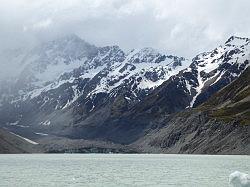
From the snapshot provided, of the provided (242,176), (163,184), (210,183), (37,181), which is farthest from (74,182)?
(242,176)

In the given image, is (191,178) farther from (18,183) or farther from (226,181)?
(18,183)

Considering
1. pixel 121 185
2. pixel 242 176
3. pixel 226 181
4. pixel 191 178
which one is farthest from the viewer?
pixel 191 178

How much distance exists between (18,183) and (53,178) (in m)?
13.7

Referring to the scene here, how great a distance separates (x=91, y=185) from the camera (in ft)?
348

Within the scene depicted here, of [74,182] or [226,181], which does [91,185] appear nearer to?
[74,182]

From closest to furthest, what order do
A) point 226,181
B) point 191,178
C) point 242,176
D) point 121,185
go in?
point 242,176 < point 121,185 < point 226,181 < point 191,178

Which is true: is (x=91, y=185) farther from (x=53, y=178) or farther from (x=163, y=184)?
(x=53, y=178)

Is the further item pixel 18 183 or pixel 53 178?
pixel 53 178

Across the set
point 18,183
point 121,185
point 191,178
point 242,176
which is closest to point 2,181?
point 18,183

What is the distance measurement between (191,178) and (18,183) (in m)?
34.4

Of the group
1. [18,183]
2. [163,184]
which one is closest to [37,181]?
[18,183]

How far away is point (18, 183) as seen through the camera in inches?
4375

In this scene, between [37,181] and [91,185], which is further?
[37,181]

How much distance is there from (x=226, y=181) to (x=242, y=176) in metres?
34.4
